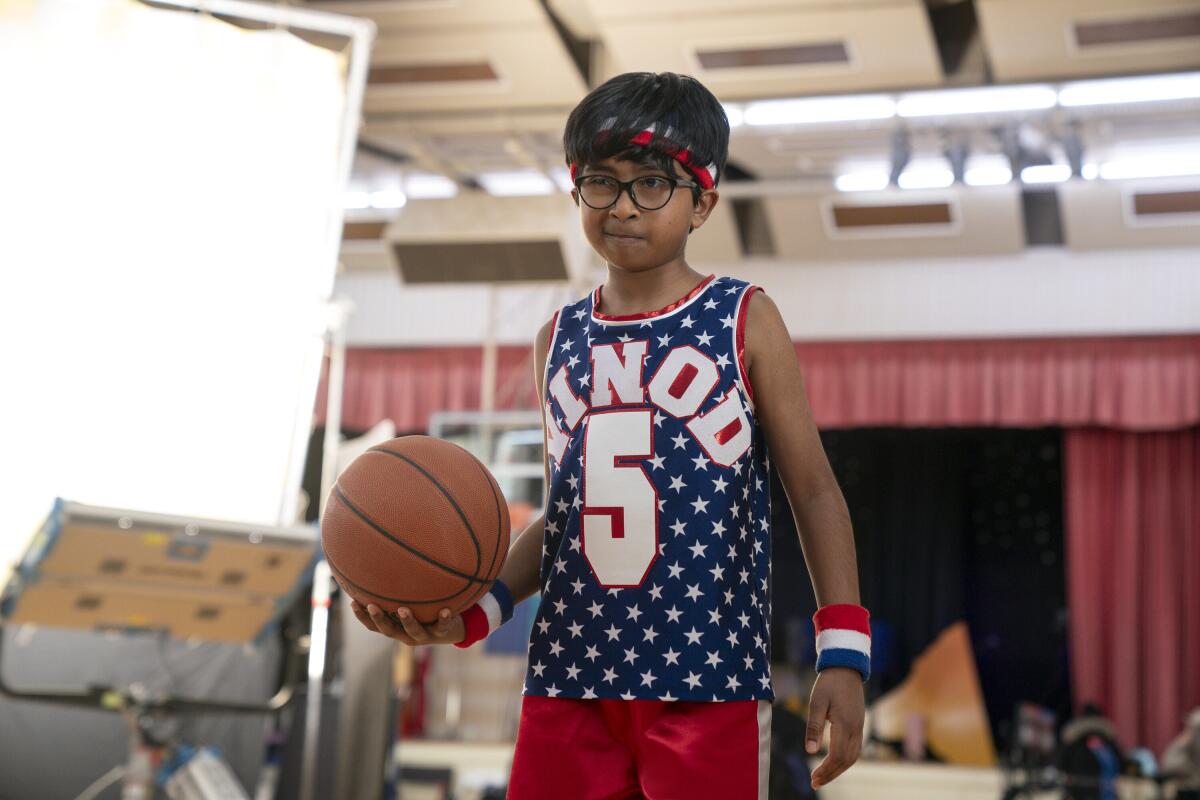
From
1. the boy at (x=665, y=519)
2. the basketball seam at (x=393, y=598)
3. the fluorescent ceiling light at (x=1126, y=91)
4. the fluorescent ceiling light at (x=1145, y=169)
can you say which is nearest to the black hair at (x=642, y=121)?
the boy at (x=665, y=519)

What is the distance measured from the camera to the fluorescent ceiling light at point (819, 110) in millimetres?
6262

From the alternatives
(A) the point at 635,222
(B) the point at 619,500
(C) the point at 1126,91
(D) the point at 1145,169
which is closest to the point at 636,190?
(A) the point at 635,222

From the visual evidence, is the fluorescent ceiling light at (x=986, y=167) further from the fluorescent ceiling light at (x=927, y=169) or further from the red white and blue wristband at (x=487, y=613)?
the red white and blue wristband at (x=487, y=613)

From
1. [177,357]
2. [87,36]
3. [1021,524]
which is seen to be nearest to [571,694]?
[177,357]

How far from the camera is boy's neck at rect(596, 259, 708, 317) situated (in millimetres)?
1355

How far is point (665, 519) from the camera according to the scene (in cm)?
127

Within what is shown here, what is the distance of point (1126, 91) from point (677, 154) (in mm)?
5431

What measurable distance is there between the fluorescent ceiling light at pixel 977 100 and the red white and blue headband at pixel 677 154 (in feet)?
16.8

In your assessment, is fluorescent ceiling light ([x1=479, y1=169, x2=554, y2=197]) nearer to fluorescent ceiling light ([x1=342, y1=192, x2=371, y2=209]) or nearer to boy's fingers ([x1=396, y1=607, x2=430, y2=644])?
fluorescent ceiling light ([x1=342, y1=192, x2=371, y2=209])

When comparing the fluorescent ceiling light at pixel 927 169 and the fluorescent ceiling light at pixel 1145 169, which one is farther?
the fluorescent ceiling light at pixel 927 169

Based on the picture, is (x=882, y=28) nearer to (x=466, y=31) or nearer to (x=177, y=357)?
(x=466, y=31)

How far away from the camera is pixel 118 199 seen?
11.6 feet

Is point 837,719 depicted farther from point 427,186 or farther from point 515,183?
point 427,186

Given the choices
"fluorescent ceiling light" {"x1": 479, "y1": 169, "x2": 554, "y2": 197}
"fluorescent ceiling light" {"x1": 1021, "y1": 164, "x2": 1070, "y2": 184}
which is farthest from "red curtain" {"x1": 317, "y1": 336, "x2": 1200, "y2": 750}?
"fluorescent ceiling light" {"x1": 479, "y1": 169, "x2": 554, "y2": 197}
